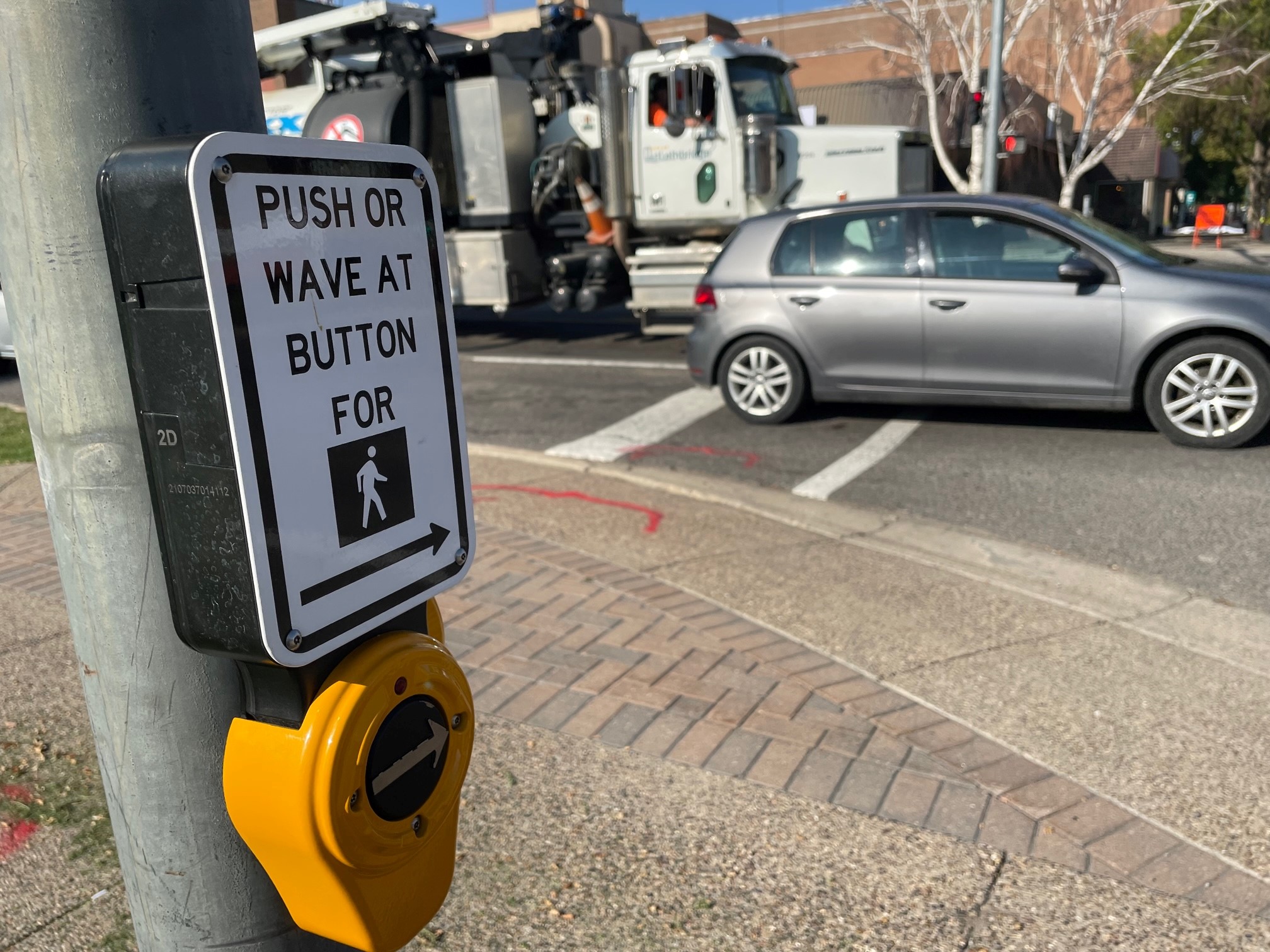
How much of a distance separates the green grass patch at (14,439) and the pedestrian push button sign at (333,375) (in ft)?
21.5

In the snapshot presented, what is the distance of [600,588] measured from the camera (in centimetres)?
496

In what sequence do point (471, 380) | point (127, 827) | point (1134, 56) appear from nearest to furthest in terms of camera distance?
point (127, 827)
point (471, 380)
point (1134, 56)

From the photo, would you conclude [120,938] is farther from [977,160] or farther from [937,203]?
[977,160]

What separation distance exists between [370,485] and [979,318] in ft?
23.2

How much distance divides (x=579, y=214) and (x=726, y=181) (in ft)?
6.72

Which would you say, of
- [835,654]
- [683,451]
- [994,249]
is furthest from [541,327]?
[835,654]

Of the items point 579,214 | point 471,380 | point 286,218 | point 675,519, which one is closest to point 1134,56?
point 579,214

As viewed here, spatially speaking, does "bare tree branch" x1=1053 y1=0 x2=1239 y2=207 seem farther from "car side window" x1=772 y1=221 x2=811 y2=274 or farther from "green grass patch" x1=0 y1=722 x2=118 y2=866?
"green grass patch" x1=0 y1=722 x2=118 y2=866

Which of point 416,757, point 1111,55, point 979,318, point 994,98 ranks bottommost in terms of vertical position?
point 979,318

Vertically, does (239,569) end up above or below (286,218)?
below

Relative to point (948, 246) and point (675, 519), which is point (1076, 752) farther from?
point (948, 246)

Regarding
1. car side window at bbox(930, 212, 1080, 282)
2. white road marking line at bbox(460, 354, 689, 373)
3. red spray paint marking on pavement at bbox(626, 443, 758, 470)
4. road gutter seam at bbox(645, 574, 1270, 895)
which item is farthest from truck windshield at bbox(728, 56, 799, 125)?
road gutter seam at bbox(645, 574, 1270, 895)

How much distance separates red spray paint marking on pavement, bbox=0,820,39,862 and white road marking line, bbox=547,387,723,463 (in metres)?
5.02

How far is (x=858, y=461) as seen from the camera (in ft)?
25.1
